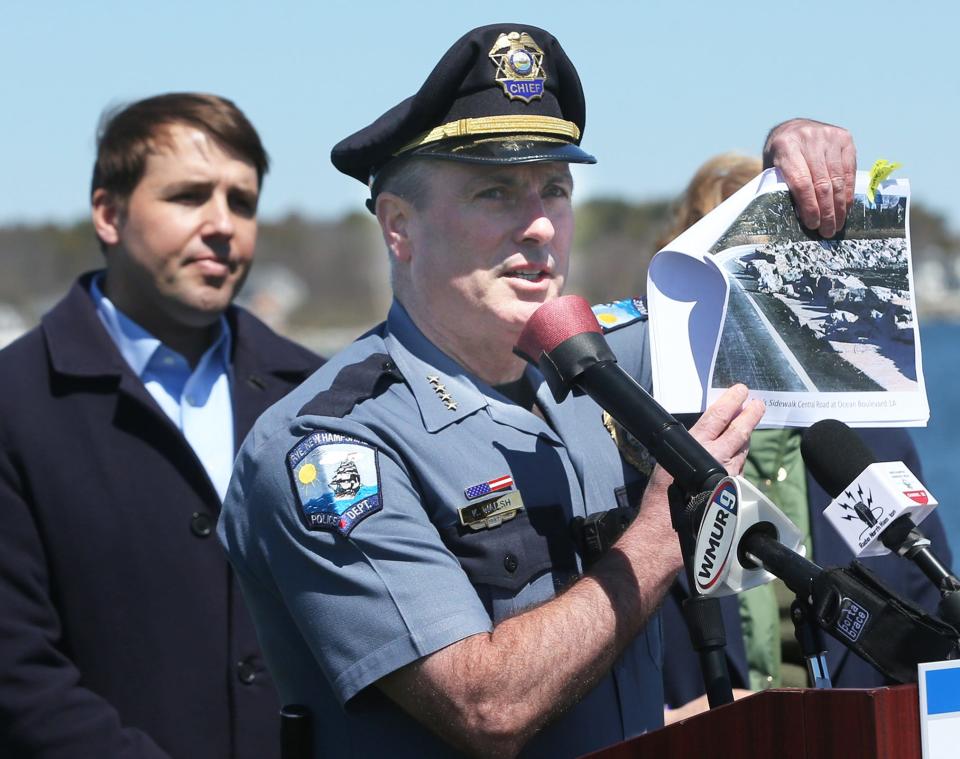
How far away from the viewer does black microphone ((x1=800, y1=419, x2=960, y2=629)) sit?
1.83 meters

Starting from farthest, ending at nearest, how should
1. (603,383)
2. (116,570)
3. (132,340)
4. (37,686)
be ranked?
(132,340), (116,570), (37,686), (603,383)

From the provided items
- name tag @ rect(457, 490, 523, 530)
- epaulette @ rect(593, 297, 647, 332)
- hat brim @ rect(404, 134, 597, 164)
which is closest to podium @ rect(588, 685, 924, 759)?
name tag @ rect(457, 490, 523, 530)

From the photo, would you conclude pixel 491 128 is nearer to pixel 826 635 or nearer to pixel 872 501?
pixel 872 501

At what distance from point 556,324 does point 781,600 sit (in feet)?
5.01

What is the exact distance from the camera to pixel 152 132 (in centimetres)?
396

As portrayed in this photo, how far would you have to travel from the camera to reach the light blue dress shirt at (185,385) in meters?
3.69

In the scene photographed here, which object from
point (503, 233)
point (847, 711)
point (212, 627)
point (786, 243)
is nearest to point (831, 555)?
point (786, 243)

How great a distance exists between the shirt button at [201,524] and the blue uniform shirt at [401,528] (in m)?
1.00

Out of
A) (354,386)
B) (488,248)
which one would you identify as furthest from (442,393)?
(488,248)

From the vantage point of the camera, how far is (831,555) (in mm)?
3295

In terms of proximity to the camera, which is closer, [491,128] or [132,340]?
[491,128]

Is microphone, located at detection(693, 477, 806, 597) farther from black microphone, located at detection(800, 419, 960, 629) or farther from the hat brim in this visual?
the hat brim

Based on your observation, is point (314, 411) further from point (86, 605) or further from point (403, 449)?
point (86, 605)

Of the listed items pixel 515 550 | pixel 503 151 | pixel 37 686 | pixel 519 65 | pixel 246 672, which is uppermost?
pixel 519 65
